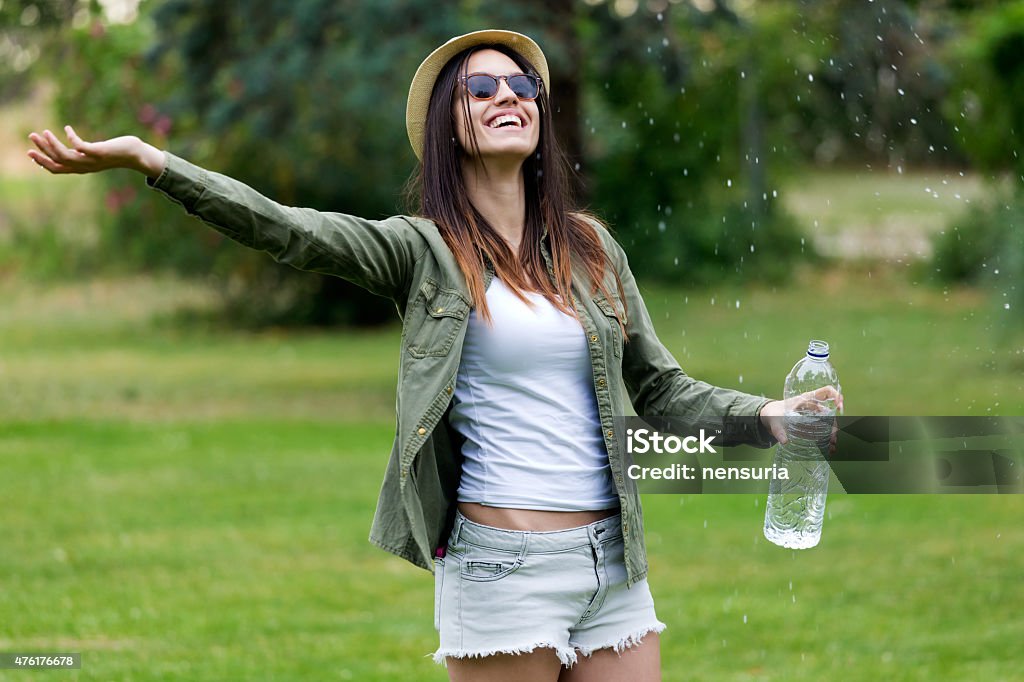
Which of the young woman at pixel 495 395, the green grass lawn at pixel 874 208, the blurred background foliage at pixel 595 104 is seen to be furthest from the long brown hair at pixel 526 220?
the green grass lawn at pixel 874 208

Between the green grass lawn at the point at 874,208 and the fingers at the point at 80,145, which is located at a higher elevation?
the fingers at the point at 80,145

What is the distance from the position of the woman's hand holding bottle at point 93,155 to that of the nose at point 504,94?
796 mm

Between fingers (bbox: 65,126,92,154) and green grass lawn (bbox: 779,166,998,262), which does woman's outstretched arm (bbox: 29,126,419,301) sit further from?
green grass lawn (bbox: 779,166,998,262)

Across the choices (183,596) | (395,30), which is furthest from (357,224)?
(395,30)

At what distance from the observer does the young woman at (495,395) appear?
3.17 meters

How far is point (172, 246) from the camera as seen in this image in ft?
68.2

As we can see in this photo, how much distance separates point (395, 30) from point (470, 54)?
8.28 meters

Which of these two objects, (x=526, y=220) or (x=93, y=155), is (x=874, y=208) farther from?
(x=93, y=155)

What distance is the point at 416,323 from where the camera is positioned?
3.26 meters

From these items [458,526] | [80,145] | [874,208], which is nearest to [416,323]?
[458,526]

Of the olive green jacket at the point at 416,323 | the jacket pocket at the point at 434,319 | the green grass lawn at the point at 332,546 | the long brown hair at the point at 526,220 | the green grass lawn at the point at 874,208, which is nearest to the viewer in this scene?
the olive green jacket at the point at 416,323

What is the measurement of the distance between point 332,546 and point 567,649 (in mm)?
5470

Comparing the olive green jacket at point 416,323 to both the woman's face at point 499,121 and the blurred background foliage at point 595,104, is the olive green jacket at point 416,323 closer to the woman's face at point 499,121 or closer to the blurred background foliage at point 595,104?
the woman's face at point 499,121

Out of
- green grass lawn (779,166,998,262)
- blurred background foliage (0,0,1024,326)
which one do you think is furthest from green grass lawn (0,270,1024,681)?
green grass lawn (779,166,998,262)
